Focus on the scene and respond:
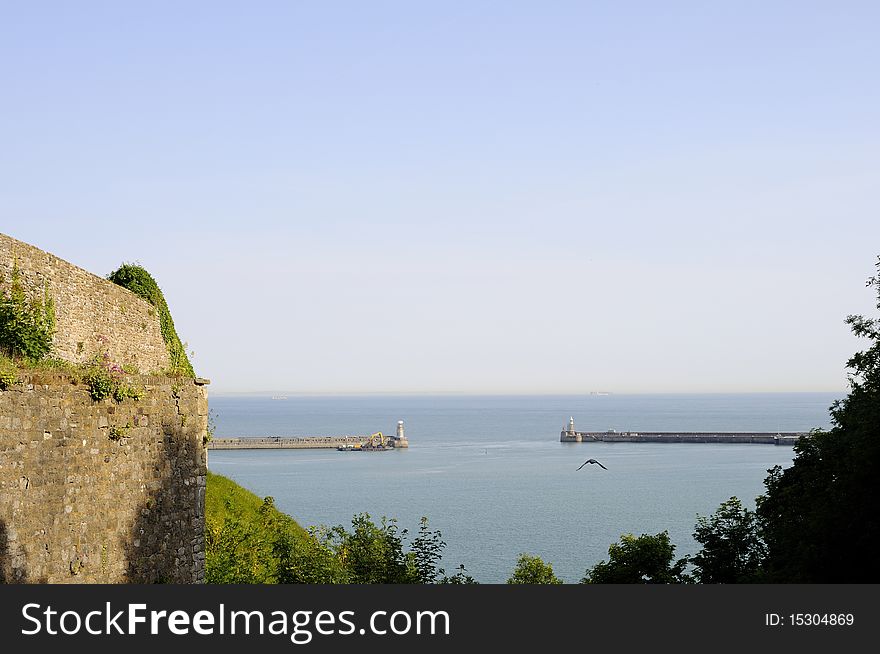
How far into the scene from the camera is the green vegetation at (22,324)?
41.5 ft

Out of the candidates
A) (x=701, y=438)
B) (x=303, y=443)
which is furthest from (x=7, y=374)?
(x=701, y=438)

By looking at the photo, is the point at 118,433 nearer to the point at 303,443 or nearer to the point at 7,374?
the point at 7,374

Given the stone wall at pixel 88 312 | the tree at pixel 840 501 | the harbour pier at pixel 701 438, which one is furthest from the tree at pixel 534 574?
the harbour pier at pixel 701 438

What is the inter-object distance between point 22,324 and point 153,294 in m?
9.49

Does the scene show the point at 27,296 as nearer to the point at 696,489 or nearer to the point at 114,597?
the point at 114,597

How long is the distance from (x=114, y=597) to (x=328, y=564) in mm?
20065

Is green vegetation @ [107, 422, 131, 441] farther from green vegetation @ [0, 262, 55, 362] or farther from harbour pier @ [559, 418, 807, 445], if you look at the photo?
harbour pier @ [559, 418, 807, 445]

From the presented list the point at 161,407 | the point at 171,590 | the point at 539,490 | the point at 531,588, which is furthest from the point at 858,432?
the point at 539,490

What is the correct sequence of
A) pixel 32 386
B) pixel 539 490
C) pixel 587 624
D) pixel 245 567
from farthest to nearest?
pixel 539 490
pixel 245 567
pixel 32 386
pixel 587 624

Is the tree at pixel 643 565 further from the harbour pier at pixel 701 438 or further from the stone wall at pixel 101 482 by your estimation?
the harbour pier at pixel 701 438

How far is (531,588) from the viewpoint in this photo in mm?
10203

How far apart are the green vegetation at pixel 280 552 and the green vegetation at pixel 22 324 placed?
35.4ft

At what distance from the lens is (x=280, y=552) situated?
30359 millimetres

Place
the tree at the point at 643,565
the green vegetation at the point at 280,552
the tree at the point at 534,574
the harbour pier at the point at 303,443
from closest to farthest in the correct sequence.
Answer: the green vegetation at the point at 280,552, the tree at the point at 643,565, the tree at the point at 534,574, the harbour pier at the point at 303,443
